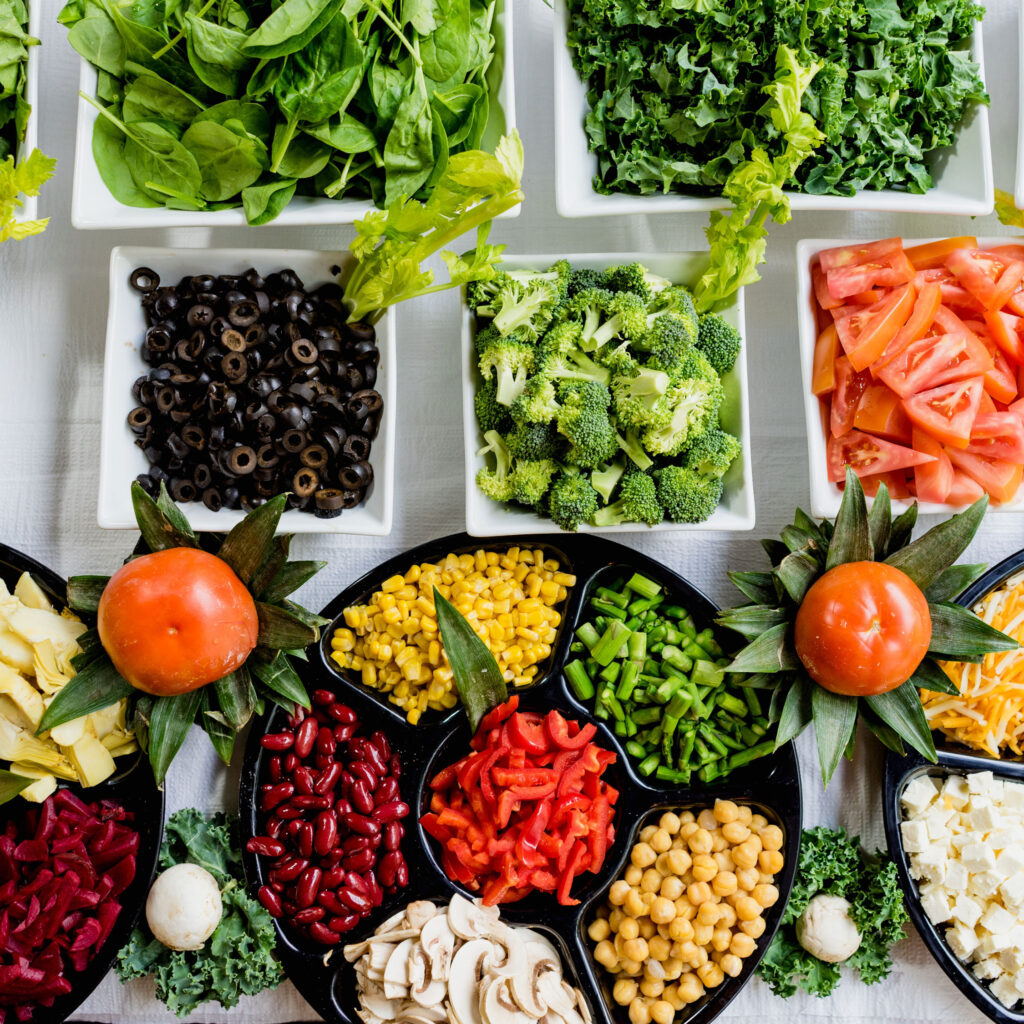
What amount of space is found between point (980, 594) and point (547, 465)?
1141 mm

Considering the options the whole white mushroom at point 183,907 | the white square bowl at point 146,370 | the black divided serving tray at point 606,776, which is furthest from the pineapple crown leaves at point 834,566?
the whole white mushroom at point 183,907

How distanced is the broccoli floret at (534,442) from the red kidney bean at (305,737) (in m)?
0.83

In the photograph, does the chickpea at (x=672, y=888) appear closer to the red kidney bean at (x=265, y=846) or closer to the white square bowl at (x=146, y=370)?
the red kidney bean at (x=265, y=846)

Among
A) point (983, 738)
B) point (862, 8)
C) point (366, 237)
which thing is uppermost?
point (862, 8)

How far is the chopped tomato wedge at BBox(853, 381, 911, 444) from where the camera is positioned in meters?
2.33

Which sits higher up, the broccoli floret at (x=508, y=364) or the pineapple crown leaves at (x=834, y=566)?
the broccoli floret at (x=508, y=364)

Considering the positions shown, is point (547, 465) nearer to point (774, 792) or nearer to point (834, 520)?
point (834, 520)

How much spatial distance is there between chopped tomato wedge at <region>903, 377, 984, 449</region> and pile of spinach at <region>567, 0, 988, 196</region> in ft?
1.69

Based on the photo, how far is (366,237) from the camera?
2.12 m

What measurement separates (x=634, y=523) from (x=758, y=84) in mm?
1073

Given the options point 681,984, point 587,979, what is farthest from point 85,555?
point 681,984

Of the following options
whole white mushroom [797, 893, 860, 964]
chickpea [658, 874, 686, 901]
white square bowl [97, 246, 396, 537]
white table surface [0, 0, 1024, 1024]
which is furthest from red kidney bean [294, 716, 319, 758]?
whole white mushroom [797, 893, 860, 964]

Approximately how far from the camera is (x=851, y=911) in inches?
96.2

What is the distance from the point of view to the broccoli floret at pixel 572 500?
2244 mm
